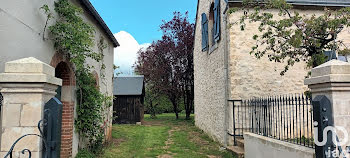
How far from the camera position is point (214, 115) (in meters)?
9.84

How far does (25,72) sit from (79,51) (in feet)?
8.53

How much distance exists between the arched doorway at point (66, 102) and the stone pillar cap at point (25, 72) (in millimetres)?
2994

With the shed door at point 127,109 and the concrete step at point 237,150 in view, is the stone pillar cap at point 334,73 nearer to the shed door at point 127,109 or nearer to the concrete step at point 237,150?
the concrete step at point 237,150

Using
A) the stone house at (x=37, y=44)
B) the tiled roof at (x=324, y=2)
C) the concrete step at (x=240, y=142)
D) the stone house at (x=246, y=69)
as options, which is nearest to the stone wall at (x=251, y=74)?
the stone house at (x=246, y=69)

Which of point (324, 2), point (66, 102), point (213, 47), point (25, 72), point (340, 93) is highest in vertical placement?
point (324, 2)

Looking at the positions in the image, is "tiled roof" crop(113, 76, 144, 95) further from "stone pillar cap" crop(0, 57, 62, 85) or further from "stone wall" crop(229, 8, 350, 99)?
"stone pillar cap" crop(0, 57, 62, 85)

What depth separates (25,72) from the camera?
257 centimetres

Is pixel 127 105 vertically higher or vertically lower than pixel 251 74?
lower

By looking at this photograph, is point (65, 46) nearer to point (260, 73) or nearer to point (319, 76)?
point (319, 76)

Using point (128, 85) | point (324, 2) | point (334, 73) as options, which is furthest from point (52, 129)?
point (128, 85)

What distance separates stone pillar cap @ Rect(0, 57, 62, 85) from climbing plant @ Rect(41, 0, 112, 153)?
215 cm

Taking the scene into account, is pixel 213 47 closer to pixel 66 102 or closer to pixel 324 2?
pixel 324 2

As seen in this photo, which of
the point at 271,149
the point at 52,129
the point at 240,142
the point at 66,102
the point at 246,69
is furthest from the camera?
the point at 246,69

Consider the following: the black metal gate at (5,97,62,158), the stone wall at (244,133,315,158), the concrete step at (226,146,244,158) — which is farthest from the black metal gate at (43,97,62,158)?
the concrete step at (226,146,244,158)
